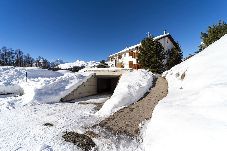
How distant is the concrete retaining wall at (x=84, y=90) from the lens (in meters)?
25.6

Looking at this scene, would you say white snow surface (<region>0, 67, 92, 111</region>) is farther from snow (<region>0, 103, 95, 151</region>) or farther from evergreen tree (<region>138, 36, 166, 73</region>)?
evergreen tree (<region>138, 36, 166, 73</region>)

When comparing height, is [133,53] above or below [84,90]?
above

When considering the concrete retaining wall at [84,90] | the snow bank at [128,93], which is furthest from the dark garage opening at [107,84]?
the snow bank at [128,93]

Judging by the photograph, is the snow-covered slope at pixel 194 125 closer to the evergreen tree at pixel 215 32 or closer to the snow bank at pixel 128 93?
the snow bank at pixel 128 93

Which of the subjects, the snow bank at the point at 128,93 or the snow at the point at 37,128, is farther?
the snow bank at the point at 128,93

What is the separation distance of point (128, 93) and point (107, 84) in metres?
18.0

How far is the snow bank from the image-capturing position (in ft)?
57.6

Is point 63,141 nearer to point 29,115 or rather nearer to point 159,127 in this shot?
point 159,127

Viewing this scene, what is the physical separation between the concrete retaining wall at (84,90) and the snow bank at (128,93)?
234 inches

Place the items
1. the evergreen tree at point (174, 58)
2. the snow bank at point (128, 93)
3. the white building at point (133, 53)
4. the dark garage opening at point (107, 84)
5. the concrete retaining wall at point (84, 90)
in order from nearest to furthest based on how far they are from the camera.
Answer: the snow bank at point (128, 93), the concrete retaining wall at point (84, 90), the dark garage opening at point (107, 84), the evergreen tree at point (174, 58), the white building at point (133, 53)

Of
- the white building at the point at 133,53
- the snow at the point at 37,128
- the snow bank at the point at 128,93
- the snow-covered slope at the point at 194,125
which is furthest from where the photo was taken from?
the white building at the point at 133,53

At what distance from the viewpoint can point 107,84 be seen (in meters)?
37.6

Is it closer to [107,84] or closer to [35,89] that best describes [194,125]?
[35,89]

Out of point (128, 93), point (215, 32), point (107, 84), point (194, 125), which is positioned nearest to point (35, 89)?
point (128, 93)
